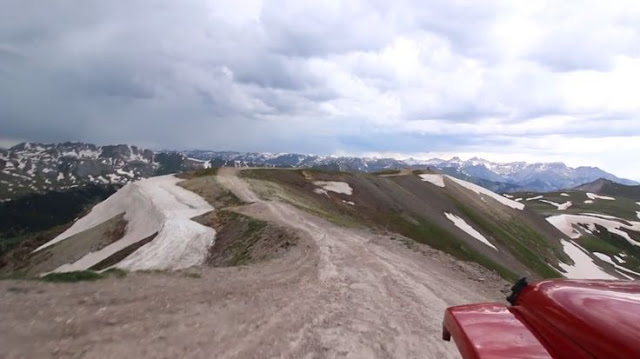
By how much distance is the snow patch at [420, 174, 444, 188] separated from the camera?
93.2m

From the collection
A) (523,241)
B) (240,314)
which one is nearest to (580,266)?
(523,241)

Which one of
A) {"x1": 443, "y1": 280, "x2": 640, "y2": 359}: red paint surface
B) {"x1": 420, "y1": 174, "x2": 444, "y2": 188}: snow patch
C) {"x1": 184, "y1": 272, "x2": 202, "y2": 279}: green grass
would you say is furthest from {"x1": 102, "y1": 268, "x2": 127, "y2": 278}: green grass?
{"x1": 420, "y1": 174, "x2": 444, "y2": 188}: snow patch

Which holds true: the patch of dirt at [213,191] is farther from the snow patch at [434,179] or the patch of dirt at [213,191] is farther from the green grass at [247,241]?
the snow patch at [434,179]

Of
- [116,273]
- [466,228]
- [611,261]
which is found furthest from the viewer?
[611,261]

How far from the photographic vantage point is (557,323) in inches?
207

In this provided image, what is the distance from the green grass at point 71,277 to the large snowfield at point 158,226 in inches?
288

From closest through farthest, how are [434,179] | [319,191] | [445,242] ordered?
[445,242] < [319,191] < [434,179]

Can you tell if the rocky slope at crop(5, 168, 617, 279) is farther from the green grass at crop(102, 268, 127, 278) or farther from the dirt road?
the dirt road

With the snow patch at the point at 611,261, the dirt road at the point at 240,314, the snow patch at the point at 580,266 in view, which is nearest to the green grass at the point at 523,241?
the snow patch at the point at 580,266

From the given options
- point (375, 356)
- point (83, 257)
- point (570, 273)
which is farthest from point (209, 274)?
point (570, 273)

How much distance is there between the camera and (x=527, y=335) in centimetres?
550

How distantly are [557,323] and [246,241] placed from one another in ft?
82.4

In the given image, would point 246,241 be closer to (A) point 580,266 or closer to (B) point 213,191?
(B) point 213,191

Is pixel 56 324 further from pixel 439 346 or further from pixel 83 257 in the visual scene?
pixel 83 257
